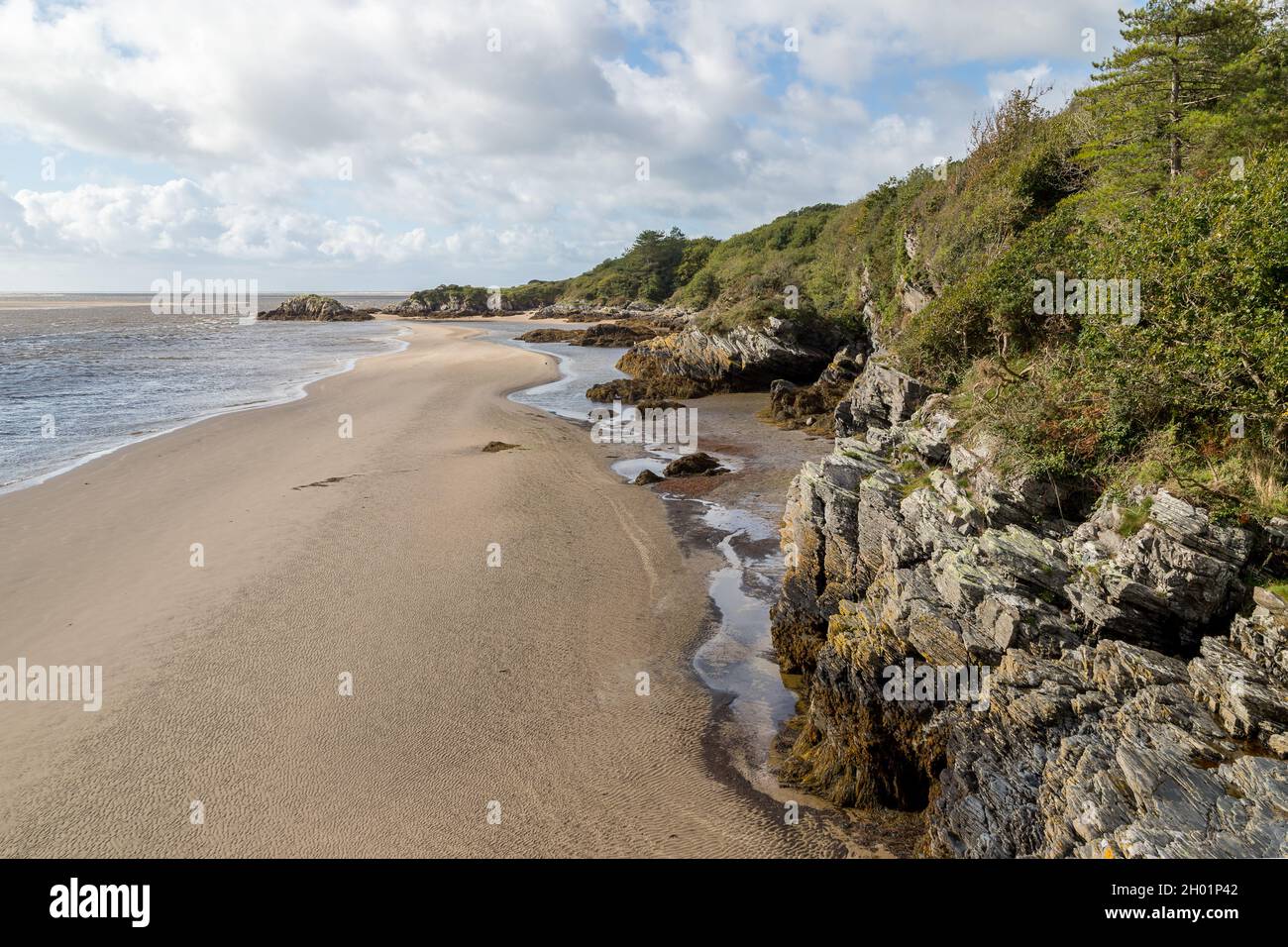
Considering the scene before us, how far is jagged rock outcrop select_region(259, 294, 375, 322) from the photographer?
113 m

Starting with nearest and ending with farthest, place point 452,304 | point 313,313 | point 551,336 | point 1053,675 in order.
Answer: point 1053,675, point 551,336, point 313,313, point 452,304

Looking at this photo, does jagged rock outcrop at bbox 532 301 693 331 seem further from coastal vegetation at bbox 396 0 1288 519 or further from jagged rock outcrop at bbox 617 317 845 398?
coastal vegetation at bbox 396 0 1288 519

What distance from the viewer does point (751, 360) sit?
3997 centimetres

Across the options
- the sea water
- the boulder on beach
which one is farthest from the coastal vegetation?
the sea water

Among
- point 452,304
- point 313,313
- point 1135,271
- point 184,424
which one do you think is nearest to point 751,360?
point 184,424

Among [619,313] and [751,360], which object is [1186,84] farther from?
[619,313]

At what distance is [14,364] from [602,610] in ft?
186

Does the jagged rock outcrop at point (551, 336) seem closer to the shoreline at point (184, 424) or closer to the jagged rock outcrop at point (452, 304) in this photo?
the shoreline at point (184, 424)

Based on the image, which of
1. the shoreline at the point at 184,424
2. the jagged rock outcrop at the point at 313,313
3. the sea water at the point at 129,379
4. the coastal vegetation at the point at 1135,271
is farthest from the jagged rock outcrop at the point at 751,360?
the jagged rock outcrop at the point at 313,313

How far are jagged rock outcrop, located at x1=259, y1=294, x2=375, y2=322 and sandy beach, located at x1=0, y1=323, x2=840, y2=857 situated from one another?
3953 inches

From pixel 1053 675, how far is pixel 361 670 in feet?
32.7
